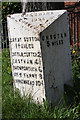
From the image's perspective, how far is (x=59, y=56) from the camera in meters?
3.43

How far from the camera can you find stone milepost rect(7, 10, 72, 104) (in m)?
3.28

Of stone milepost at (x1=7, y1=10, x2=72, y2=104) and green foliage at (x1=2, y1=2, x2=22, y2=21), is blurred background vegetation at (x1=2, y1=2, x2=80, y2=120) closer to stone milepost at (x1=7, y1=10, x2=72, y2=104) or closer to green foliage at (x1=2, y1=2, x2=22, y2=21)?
stone milepost at (x1=7, y1=10, x2=72, y2=104)

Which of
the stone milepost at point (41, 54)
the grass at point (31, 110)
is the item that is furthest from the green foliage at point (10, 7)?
the grass at point (31, 110)

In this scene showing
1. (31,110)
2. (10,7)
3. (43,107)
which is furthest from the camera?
(10,7)

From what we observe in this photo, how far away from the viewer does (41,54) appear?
10.6ft

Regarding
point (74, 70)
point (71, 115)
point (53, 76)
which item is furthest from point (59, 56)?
point (74, 70)

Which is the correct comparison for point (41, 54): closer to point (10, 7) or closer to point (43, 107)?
point (43, 107)

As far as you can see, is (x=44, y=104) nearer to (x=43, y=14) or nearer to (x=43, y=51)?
(x=43, y=51)

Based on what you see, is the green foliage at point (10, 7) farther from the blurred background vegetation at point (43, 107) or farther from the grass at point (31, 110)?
the grass at point (31, 110)

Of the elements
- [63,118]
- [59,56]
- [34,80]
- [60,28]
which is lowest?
[63,118]

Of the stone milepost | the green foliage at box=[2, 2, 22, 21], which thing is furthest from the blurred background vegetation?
the green foliage at box=[2, 2, 22, 21]

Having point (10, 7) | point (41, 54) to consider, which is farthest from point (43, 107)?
point (10, 7)

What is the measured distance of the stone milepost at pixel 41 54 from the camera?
3279 mm

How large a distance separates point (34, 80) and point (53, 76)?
11.0 inches
